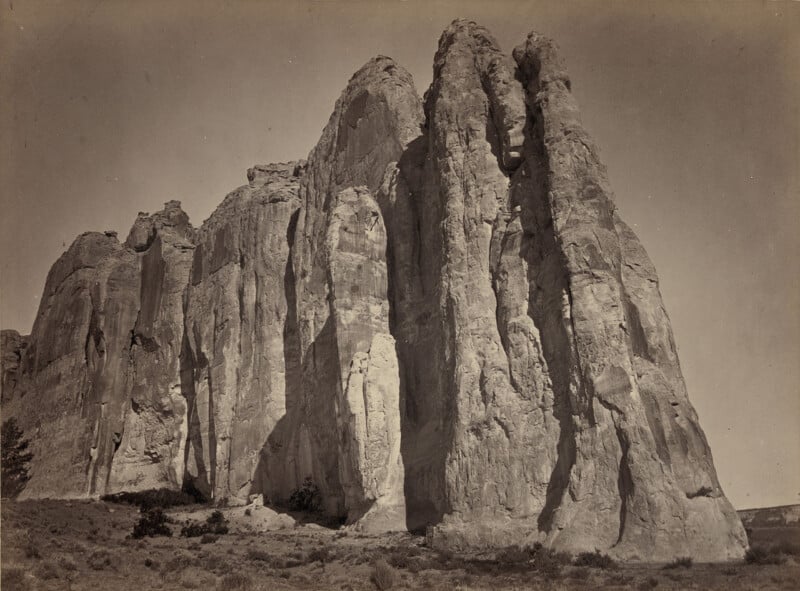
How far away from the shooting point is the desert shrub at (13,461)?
52.2 metres

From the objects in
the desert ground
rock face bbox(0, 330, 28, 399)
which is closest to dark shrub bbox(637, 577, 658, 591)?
the desert ground

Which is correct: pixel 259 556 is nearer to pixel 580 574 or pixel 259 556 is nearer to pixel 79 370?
pixel 580 574

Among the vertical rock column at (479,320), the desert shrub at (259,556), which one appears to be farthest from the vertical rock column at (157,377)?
the desert shrub at (259,556)

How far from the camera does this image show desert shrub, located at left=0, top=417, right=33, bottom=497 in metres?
52.2

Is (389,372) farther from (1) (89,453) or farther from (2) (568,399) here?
(1) (89,453)

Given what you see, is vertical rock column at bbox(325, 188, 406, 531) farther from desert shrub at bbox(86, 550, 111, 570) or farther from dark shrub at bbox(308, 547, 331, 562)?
Result: desert shrub at bbox(86, 550, 111, 570)

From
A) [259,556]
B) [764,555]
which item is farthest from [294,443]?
[764,555]

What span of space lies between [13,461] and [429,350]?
3499 cm

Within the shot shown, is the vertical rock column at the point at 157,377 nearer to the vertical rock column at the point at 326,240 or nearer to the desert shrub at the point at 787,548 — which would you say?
the vertical rock column at the point at 326,240

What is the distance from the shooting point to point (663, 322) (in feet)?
93.8

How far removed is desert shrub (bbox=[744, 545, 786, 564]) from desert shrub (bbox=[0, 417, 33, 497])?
153 ft

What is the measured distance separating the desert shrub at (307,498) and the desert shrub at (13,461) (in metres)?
24.3

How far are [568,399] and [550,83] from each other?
1238 centimetres

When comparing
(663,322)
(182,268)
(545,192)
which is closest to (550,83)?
(545,192)
